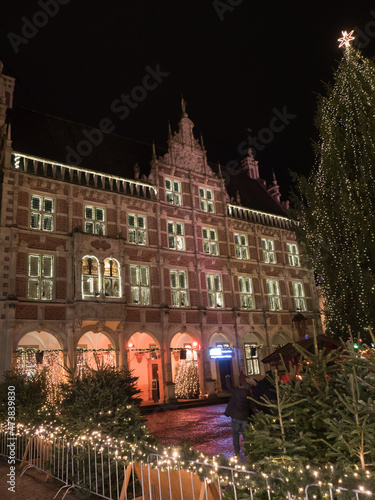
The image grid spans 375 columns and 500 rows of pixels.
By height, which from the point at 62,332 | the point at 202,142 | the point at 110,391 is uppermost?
the point at 202,142

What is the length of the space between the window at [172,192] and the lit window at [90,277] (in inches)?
285

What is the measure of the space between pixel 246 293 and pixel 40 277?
1427 cm

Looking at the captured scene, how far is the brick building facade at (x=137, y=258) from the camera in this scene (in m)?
19.3

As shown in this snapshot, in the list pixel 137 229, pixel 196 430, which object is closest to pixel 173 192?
pixel 137 229

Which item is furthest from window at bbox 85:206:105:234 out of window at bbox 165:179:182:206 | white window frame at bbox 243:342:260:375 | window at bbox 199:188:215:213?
white window frame at bbox 243:342:260:375

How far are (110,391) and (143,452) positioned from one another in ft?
7.01

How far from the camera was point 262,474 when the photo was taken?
378 centimetres

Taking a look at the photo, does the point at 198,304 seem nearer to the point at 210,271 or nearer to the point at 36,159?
the point at 210,271

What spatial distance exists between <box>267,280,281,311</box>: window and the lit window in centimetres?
1389

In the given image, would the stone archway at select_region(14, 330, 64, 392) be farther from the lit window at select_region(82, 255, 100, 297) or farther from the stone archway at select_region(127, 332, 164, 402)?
the stone archway at select_region(127, 332, 164, 402)

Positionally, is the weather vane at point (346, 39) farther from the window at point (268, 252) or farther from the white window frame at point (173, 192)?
the window at point (268, 252)

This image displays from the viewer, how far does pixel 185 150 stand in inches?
1072

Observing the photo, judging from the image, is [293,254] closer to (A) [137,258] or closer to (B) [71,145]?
(A) [137,258]

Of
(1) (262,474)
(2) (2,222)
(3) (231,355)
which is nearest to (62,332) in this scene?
(2) (2,222)
